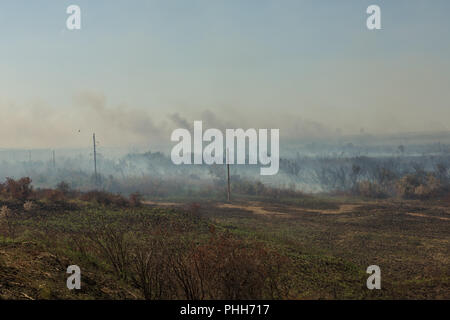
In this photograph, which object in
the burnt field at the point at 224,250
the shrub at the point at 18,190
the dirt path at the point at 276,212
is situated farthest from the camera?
Result: the dirt path at the point at 276,212

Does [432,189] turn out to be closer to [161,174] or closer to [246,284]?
[246,284]

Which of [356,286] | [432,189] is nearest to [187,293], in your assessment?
[356,286]

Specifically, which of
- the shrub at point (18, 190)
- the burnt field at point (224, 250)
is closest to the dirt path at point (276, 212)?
the burnt field at point (224, 250)

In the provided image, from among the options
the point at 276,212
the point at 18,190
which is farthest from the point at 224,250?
the point at 276,212

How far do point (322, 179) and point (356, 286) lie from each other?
5982 centimetres

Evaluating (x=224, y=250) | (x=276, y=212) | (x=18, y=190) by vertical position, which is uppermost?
(x=224, y=250)

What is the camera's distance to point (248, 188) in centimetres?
5756

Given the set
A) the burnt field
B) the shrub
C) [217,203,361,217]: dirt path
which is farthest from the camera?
[217,203,361,217]: dirt path

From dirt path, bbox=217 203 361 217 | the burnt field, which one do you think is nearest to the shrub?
the burnt field

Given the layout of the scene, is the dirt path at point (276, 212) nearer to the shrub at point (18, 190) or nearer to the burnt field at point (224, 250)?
the burnt field at point (224, 250)

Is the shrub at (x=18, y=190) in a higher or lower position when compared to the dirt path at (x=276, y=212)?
higher

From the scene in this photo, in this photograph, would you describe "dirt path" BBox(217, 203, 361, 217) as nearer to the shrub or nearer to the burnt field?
the burnt field

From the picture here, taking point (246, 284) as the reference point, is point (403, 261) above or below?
below

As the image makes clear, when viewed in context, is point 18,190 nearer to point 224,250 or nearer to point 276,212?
point 276,212
